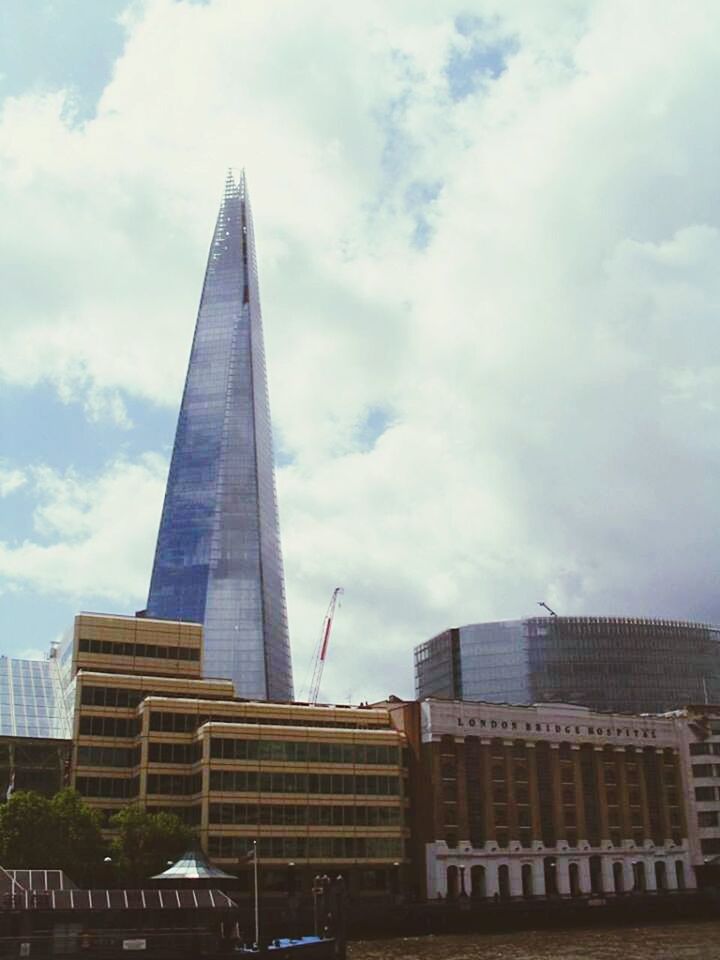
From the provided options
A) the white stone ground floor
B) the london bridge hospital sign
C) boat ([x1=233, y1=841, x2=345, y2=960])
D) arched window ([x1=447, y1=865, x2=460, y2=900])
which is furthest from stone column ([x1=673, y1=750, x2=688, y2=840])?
boat ([x1=233, y1=841, x2=345, y2=960])

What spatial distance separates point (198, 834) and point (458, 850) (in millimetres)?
36952

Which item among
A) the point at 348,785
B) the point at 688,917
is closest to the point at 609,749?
the point at 688,917

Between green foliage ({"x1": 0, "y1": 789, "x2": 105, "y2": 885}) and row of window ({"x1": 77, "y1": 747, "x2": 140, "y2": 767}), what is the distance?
75.1ft

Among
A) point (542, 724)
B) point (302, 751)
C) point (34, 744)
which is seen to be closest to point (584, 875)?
point (542, 724)

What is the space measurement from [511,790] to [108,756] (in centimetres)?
5721

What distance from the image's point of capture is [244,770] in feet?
475

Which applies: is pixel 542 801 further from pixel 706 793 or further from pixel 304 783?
pixel 304 783

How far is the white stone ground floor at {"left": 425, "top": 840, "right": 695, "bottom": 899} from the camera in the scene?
153m

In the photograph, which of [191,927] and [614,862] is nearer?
[191,927]

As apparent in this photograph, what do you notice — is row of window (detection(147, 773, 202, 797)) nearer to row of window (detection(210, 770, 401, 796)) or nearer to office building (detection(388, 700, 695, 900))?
row of window (detection(210, 770, 401, 796))

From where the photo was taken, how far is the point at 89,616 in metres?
161

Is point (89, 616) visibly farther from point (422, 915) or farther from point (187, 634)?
point (422, 915)

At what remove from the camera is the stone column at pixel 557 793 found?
166m

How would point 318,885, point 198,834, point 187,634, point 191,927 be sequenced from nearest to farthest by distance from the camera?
point 191,927 → point 318,885 → point 198,834 → point 187,634
